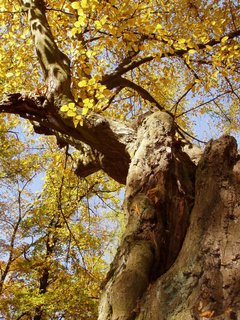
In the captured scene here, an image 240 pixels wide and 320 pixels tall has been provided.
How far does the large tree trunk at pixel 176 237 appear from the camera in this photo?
2.23 meters

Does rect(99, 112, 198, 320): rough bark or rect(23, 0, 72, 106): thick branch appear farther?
rect(23, 0, 72, 106): thick branch

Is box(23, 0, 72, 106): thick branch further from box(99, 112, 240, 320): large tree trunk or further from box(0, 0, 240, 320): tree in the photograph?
box(99, 112, 240, 320): large tree trunk

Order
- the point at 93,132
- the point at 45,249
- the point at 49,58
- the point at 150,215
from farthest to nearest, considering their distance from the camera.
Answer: the point at 45,249 → the point at 49,58 → the point at 93,132 → the point at 150,215

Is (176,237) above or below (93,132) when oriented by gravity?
below

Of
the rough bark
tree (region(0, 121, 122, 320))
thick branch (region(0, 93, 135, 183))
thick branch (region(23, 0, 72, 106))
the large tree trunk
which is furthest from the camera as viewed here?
tree (region(0, 121, 122, 320))

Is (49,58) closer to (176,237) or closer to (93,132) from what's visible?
(93,132)

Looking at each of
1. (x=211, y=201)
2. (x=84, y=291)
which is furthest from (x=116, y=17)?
(x=84, y=291)

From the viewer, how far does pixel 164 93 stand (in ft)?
29.6

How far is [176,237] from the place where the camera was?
9.36 ft

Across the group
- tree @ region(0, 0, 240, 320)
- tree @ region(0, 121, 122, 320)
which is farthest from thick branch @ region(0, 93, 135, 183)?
tree @ region(0, 121, 122, 320)

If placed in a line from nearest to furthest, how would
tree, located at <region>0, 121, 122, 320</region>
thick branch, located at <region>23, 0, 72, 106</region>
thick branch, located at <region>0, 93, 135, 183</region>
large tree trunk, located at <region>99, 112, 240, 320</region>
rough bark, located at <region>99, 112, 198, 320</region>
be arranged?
large tree trunk, located at <region>99, 112, 240, 320</region> → rough bark, located at <region>99, 112, 198, 320</region> → thick branch, located at <region>0, 93, 135, 183</region> → thick branch, located at <region>23, 0, 72, 106</region> → tree, located at <region>0, 121, 122, 320</region>

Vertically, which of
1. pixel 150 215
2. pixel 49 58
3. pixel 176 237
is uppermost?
pixel 49 58

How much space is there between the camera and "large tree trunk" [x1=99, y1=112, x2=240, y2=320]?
2227 mm

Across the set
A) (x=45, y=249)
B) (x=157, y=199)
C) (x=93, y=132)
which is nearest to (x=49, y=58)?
(x=93, y=132)
